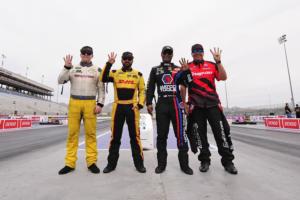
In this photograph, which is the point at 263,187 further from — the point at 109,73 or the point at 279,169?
the point at 109,73

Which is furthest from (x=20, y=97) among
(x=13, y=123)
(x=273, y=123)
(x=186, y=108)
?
(x=186, y=108)

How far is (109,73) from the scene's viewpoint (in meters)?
2.84

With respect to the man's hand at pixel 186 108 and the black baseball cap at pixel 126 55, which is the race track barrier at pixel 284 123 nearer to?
the man's hand at pixel 186 108

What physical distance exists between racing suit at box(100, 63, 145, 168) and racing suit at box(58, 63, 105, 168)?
24 cm

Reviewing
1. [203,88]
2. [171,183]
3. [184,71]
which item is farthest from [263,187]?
[184,71]

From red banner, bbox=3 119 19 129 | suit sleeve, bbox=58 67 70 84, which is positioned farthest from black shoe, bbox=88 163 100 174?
red banner, bbox=3 119 19 129

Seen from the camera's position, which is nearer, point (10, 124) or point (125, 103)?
point (125, 103)

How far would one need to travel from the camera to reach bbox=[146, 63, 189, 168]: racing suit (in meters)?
2.65

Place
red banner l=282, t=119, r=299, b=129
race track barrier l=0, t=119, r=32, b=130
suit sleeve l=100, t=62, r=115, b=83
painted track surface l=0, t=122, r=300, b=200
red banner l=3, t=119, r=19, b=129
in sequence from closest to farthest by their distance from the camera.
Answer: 1. painted track surface l=0, t=122, r=300, b=200
2. suit sleeve l=100, t=62, r=115, b=83
3. red banner l=282, t=119, r=299, b=129
4. race track barrier l=0, t=119, r=32, b=130
5. red banner l=3, t=119, r=19, b=129

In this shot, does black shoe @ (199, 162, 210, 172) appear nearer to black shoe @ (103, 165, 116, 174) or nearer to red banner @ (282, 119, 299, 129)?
black shoe @ (103, 165, 116, 174)

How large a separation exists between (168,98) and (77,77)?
1469mm

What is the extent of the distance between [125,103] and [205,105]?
121cm

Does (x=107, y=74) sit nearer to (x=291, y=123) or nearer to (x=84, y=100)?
(x=84, y=100)

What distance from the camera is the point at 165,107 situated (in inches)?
109
